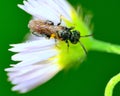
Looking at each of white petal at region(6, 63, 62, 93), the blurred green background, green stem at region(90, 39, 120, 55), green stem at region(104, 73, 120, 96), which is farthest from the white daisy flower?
the blurred green background

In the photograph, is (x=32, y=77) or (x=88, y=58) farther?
(x=88, y=58)

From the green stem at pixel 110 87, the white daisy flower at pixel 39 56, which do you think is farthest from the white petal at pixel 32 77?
the green stem at pixel 110 87

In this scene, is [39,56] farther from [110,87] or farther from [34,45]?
[110,87]

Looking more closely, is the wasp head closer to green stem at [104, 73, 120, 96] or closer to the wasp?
the wasp

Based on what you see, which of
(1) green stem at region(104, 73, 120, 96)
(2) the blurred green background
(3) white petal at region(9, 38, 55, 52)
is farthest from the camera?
(2) the blurred green background

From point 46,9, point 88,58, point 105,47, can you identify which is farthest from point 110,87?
point 88,58

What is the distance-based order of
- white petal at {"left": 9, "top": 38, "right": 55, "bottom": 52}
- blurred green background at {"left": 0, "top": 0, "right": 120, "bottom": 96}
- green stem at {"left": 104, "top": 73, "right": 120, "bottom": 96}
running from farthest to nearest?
blurred green background at {"left": 0, "top": 0, "right": 120, "bottom": 96}, white petal at {"left": 9, "top": 38, "right": 55, "bottom": 52}, green stem at {"left": 104, "top": 73, "right": 120, "bottom": 96}
